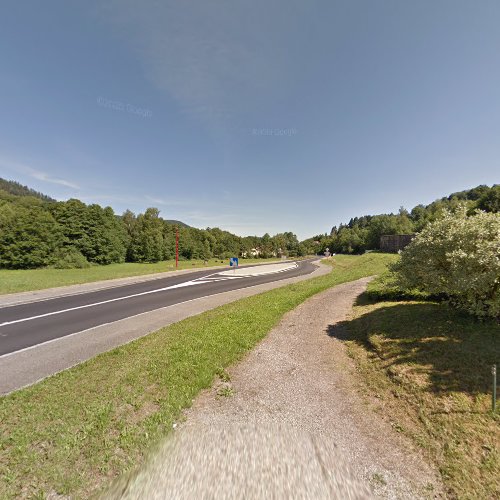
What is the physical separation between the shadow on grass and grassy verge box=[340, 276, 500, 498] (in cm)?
1

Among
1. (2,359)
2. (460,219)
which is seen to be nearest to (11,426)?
(2,359)

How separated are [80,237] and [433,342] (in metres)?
54.0

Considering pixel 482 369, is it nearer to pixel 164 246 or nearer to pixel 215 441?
pixel 215 441

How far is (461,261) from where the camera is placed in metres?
5.78

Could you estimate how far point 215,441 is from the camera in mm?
3400

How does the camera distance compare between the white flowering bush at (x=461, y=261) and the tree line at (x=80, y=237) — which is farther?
the tree line at (x=80, y=237)

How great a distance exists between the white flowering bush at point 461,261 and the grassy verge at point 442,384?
2.50 feet

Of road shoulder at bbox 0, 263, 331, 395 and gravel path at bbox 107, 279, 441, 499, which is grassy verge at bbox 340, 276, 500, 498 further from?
road shoulder at bbox 0, 263, 331, 395

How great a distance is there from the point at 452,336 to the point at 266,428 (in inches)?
204

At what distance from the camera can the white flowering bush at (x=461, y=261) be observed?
5.35m

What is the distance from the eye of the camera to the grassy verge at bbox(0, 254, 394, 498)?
9.54ft

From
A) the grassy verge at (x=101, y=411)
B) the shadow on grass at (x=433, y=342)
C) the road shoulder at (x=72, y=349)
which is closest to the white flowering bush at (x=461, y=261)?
the shadow on grass at (x=433, y=342)

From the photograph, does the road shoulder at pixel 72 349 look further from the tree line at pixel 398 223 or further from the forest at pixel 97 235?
the tree line at pixel 398 223

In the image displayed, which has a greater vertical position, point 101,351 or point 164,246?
point 164,246
